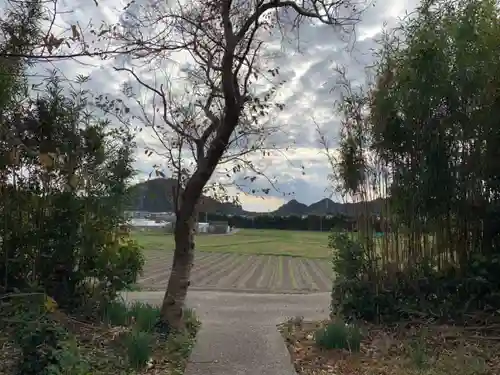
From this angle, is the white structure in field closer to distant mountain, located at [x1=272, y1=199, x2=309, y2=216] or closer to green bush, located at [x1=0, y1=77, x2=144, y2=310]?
green bush, located at [x1=0, y1=77, x2=144, y2=310]

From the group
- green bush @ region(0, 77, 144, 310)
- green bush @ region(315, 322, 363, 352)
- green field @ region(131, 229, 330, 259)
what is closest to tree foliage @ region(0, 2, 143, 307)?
green bush @ region(0, 77, 144, 310)

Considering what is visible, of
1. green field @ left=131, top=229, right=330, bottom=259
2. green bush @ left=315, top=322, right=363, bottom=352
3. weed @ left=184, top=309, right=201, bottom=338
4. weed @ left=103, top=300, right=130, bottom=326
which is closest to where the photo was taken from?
green bush @ left=315, top=322, right=363, bottom=352

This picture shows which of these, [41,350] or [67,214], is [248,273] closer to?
[67,214]

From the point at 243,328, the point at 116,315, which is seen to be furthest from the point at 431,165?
the point at 116,315

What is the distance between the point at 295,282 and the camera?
1101 centimetres

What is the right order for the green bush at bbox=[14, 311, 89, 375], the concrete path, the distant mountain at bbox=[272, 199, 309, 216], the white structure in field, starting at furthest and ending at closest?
the distant mountain at bbox=[272, 199, 309, 216], the white structure in field, the concrete path, the green bush at bbox=[14, 311, 89, 375]

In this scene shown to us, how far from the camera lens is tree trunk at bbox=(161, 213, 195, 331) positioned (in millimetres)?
6168

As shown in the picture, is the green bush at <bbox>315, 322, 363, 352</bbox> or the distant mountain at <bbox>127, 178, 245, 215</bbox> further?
the distant mountain at <bbox>127, 178, 245, 215</bbox>

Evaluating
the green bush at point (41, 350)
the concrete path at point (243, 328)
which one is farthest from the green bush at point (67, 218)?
the green bush at point (41, 350)

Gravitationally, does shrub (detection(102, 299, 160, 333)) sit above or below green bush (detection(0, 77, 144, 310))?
below

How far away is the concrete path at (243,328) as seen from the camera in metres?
5.03

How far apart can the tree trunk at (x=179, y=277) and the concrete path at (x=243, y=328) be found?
1.12ft

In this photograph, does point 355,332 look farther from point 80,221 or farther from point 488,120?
point 80,221

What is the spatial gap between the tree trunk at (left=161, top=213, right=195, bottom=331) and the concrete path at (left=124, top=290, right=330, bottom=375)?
0.34m
